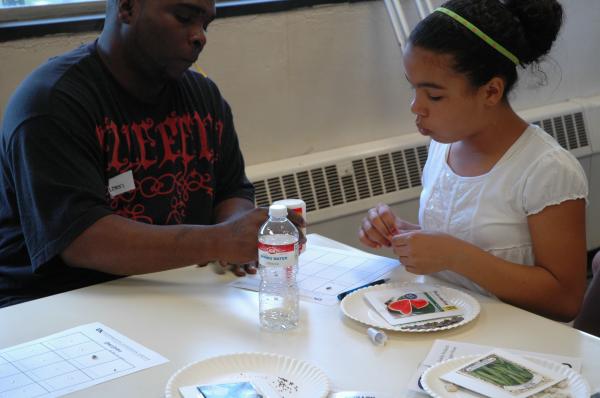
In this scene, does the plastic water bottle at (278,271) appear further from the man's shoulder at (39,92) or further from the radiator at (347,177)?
the radiator at (347,177)

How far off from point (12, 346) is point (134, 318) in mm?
223

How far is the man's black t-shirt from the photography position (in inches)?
62.6

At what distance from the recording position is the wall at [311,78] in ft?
8.89

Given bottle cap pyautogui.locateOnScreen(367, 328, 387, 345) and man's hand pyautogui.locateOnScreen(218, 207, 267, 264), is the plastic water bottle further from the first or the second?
bottle cap pyautogui.locateOnScreen(367, 328, 387, 345)

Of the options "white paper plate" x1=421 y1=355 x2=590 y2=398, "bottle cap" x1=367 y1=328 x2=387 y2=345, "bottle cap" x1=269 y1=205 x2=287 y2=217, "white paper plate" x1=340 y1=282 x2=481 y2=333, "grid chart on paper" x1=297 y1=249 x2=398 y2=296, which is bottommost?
"grid chart on paper" x1=297 y1=249 x2=398 y2=296

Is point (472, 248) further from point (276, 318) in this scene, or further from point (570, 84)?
point (570, 84)

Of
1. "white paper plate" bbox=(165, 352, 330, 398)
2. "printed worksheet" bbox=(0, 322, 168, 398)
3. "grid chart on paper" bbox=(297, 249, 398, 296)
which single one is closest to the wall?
"grid chart on paper" bbox=(297, 249, 398, 296)

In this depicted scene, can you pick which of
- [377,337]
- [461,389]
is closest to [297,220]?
[377,337]

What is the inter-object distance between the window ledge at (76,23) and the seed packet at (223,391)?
1.56 metres

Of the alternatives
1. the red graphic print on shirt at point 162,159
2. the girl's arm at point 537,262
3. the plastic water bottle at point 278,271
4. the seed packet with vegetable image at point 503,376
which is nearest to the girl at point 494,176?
the girl's arm at point 537,262

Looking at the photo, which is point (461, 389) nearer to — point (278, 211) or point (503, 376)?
point (503, 376)

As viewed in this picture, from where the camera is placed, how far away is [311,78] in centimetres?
288

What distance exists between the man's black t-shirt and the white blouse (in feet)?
2.04

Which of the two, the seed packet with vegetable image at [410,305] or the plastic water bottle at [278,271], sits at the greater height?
the plastic water bottle at [278,271]
